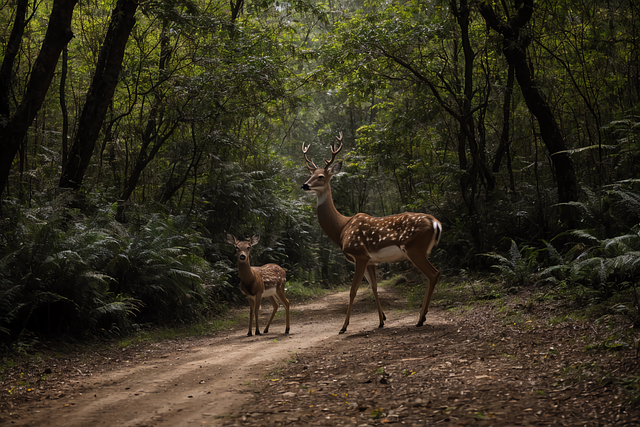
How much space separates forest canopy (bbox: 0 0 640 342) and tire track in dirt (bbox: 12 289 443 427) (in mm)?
1739

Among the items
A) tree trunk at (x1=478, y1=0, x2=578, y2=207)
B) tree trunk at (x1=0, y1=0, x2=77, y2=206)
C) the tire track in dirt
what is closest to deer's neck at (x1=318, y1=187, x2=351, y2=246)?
the tire track in dirt

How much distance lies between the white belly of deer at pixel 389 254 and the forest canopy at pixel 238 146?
213cm

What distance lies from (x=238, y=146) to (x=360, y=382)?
1062 centimetres

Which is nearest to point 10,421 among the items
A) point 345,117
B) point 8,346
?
point 8,346

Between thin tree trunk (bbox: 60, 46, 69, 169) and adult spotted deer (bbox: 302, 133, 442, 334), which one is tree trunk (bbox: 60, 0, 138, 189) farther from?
adult spotted deer (bbox: 302, 133, 442, 334)

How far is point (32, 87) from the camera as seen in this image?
259 inches

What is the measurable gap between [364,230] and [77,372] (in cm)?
464

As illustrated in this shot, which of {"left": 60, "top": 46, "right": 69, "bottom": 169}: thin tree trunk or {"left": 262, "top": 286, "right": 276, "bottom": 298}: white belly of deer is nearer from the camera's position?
{"left": 262, "top": 286, "right": 276, "bottom": 298}: white belly of deer

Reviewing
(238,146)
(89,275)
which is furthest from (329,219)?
(238,146)

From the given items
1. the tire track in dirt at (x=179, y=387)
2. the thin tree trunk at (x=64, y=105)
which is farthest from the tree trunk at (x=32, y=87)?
the tire track in dirt at (x=179, y=387)

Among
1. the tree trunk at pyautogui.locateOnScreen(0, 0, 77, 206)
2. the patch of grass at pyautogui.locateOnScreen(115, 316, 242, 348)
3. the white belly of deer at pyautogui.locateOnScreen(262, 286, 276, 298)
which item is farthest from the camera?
the white belly of deer at pyautogui.locateOnScreen(262, 286, 276, 298)

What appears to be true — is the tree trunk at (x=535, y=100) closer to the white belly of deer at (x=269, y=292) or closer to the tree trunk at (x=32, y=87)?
the white belly of deer at (x=269, y=292)

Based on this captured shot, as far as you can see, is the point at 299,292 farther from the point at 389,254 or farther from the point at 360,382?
the point at 360,382

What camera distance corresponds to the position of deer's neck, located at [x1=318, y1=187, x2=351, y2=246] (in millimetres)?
8578
